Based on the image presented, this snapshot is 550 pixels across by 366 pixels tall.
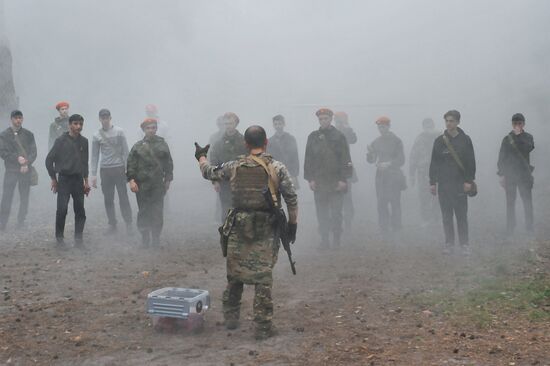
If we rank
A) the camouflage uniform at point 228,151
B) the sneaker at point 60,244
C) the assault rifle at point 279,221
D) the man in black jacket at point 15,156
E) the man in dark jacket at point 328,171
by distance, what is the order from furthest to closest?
the man in black jacket at point 15,156
the man in dark jacket at point 328,171
the camouflage uniform at point 228,151
the sneaker at point 60,244
the assault rifle at point 279,221

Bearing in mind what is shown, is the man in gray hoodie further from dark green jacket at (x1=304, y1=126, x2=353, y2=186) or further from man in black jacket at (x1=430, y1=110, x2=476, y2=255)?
man in black jacket at (x1=430, y1=110, x2=476, y2=255)

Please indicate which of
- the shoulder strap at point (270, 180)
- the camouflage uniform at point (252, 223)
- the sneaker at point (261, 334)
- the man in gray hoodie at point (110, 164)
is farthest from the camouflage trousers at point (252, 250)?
the man in gray hoodie at point (110, 164)

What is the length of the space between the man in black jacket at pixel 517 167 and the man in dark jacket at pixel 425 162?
158 centimetres

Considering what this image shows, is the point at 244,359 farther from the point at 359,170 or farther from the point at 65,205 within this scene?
the point at 359,170

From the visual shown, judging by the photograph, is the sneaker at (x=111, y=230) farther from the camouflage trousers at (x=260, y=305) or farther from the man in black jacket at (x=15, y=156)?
the camouflage trousers at (x=260, y=305)

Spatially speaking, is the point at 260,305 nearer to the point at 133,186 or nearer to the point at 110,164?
the point at 133,186

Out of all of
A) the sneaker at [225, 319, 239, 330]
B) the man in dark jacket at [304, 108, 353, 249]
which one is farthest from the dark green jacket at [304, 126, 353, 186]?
the sneaker at [225, 319, 239, 330]

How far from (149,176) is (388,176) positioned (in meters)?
3.40

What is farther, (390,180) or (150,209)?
(390,180)

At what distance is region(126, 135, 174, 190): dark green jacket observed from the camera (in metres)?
7.61

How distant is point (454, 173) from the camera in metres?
7.39

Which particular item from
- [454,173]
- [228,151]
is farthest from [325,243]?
[454,173]

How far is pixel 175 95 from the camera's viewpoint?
54.5 ft

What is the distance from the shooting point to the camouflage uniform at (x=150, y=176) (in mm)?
7621
